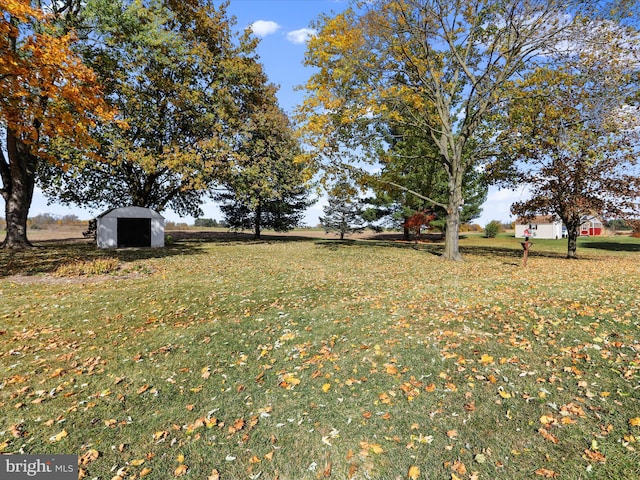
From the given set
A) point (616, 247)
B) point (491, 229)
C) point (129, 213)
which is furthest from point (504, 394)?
point (491, 229)

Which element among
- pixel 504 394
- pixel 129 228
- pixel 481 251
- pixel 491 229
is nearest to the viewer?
pixel 504 394

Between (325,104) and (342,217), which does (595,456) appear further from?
(342,217)

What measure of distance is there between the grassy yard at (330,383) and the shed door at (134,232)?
1566cm

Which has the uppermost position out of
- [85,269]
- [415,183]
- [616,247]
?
[415,183]

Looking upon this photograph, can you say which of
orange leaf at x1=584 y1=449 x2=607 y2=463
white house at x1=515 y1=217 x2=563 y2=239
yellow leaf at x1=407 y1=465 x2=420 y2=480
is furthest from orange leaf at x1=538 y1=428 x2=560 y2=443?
white house at x1=515 y1=217 x2=563 y2=239

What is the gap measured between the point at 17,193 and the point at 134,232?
275 inches

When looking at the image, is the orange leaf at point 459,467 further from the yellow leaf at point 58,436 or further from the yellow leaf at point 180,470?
the yellow leaf at point 58,436

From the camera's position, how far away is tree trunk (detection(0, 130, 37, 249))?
20.3m

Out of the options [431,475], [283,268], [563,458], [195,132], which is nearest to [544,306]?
[563,458]

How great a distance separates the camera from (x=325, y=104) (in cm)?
1797

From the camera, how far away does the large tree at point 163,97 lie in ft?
73.9

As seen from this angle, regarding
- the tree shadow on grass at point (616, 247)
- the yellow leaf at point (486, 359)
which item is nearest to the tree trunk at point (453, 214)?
the yellow leaf at point (486, 359)

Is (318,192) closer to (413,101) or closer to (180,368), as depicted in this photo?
(413,101)

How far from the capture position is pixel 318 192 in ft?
66.5
